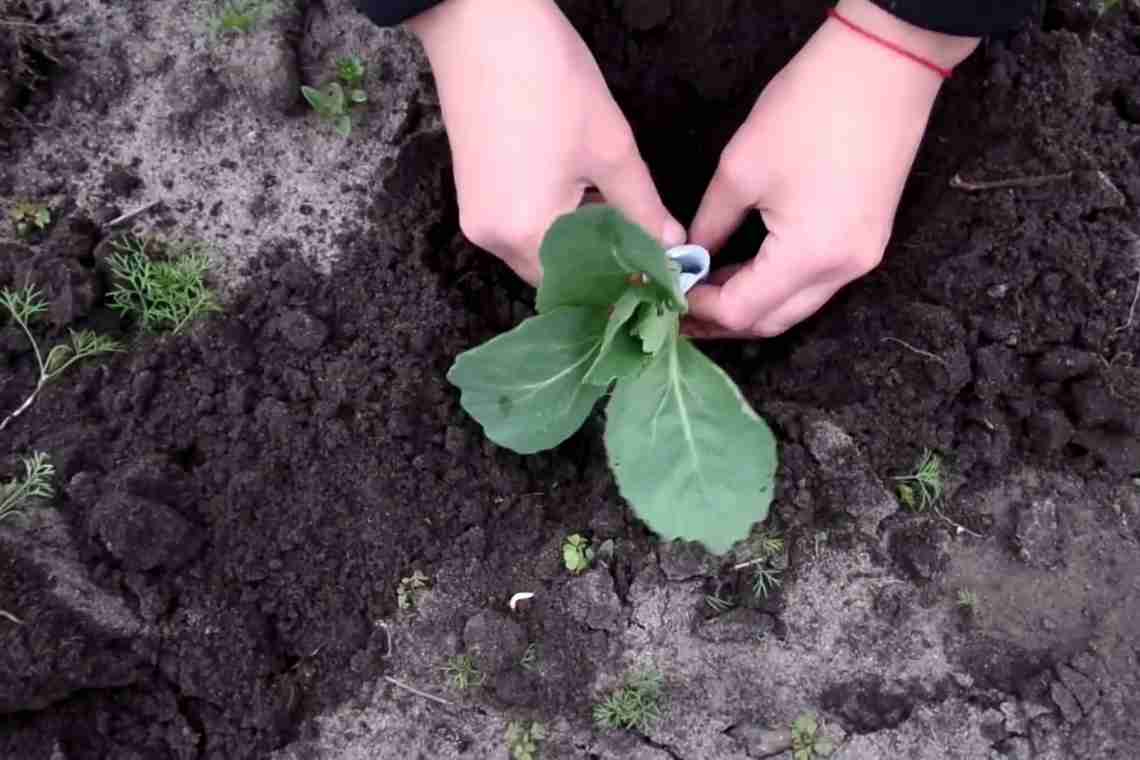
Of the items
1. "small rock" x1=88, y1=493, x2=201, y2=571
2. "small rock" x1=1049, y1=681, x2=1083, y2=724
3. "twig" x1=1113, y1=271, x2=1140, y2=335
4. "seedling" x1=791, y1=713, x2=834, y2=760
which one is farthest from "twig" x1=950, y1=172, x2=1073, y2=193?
"small rock" x1=88, y1=493, x2=201, y2=571

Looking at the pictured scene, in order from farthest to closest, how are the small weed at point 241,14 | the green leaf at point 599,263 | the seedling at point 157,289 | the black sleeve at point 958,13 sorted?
1. the small weed at point 241,14
2. the seedling at point 157,289
3. the black sleeve at point 958,13
4. the green leaf at point 599,263

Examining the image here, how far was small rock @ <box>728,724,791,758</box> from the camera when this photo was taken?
1.68 meters

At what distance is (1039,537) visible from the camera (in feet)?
5.72

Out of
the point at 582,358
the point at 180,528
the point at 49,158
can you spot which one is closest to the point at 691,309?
the point at 582,358

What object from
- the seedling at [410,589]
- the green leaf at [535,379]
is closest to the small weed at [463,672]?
the seedling at [410,589]

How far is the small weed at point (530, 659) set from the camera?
170 cm

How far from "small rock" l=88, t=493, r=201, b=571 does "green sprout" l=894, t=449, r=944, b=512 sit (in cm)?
122

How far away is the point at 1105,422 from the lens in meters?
1.77

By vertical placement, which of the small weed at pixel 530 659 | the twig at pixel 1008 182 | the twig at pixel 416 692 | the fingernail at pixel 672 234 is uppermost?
the twig at pixel 1008 182

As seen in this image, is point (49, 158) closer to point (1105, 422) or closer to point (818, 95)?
point (818, 95)

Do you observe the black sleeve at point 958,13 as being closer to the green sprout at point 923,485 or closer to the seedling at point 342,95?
the green sprout at point 923,485

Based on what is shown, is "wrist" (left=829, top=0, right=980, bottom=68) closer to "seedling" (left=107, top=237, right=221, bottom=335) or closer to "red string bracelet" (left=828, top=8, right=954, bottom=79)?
"red string bracelet" (left=828, top=8, right=954, bottom=79)

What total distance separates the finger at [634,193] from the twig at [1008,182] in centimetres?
57

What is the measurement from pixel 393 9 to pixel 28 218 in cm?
83
